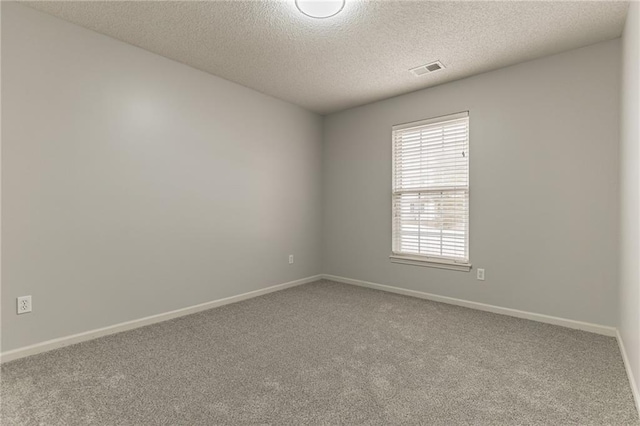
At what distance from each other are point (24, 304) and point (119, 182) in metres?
1.11

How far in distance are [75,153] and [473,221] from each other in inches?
148

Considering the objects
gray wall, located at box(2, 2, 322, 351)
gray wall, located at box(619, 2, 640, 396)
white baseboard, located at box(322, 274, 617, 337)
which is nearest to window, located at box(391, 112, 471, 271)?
white baseboard, located at box(322, 274, 617, 337)

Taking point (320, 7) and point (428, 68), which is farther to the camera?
point (428, 68)

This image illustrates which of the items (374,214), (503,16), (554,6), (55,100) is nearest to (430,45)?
(503,16)

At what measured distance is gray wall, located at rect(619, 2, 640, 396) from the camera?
5.97 ft

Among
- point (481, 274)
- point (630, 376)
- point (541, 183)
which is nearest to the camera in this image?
point (630, 376)

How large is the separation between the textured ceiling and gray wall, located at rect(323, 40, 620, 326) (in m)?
0.26

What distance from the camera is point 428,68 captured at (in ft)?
10.7

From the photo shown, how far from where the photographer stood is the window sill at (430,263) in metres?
3.57

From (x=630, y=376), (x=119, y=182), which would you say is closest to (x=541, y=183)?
(x=630, y=376)

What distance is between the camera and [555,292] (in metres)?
2.99

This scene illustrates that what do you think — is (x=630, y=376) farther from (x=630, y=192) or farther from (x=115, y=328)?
(x=115, y=328)

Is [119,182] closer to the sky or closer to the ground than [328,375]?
closer to the sky

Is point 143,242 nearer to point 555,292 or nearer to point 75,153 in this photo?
point 75,153
